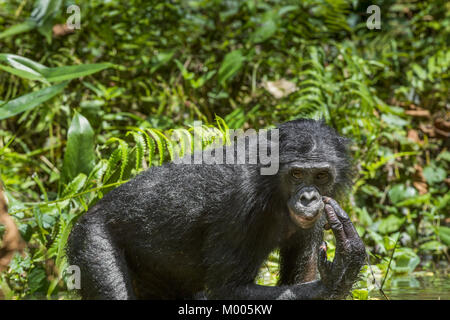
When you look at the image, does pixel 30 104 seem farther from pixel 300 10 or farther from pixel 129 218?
pixel 300 10

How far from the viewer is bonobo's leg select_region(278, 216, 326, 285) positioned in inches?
203

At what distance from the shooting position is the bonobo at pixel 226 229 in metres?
4.44

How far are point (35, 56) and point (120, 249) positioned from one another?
6118 mm

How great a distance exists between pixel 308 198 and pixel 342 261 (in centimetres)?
51

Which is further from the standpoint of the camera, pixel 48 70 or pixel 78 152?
pixel 78 152

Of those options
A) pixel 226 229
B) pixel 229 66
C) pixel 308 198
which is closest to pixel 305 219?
pixel 308 198

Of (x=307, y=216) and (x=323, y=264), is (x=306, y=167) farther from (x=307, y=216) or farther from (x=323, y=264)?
(x=323, y=264)

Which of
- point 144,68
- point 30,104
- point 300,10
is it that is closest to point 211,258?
point 30,104

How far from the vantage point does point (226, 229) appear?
182 inches

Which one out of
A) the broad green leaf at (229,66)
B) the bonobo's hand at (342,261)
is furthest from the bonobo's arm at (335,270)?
the broad green leaf at (229,66)

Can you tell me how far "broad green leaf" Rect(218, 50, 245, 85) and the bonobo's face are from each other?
16.3ft

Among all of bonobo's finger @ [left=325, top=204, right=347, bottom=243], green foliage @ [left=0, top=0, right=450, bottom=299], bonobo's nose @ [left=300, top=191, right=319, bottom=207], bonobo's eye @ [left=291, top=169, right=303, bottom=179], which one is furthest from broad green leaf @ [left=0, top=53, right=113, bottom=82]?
bonobo's finger @ [left=325, top=204, right=347, bottom=243]

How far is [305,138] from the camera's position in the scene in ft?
15.4

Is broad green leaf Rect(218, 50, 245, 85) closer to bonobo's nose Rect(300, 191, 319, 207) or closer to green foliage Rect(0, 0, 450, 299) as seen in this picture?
green foliage Rect(0, 0, 450, 299)
